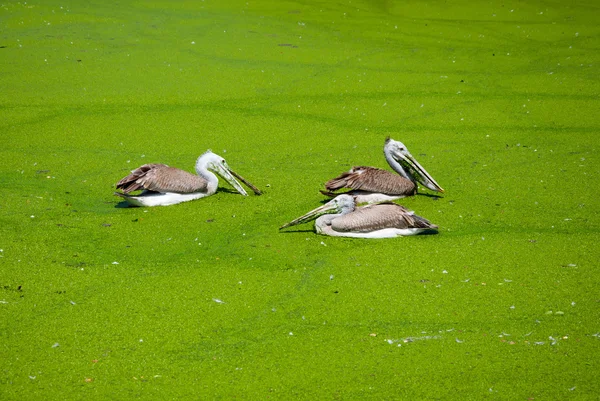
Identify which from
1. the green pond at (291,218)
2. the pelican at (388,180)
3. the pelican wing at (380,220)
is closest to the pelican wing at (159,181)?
the green pond at (291,218)

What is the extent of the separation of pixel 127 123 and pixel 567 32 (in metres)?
7.97

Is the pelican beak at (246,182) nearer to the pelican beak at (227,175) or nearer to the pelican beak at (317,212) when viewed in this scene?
the pelican beak at (227,175)

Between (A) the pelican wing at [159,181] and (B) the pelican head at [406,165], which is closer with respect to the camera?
(A) the pelican wing at [159,181]

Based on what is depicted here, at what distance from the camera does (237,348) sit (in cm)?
423

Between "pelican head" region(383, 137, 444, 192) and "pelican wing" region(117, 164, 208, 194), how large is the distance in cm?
186

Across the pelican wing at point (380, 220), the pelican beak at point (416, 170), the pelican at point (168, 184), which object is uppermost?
the pelican beak at point (416, 170)

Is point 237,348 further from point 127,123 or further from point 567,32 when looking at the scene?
point 567,32

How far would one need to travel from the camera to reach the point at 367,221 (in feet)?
18.9

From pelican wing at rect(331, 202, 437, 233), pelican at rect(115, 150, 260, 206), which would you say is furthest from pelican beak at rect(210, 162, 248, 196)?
pelican wing at rect(331, 202, 437, 233)

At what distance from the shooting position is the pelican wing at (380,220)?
18.7ft

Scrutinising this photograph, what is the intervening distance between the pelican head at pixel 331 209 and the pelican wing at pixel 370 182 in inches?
15.1

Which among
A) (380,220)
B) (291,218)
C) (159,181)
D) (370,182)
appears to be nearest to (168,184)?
(159,181)

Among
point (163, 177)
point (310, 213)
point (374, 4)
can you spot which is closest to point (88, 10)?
point (374, 4)

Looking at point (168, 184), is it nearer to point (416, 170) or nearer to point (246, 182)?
point (246, 182)
